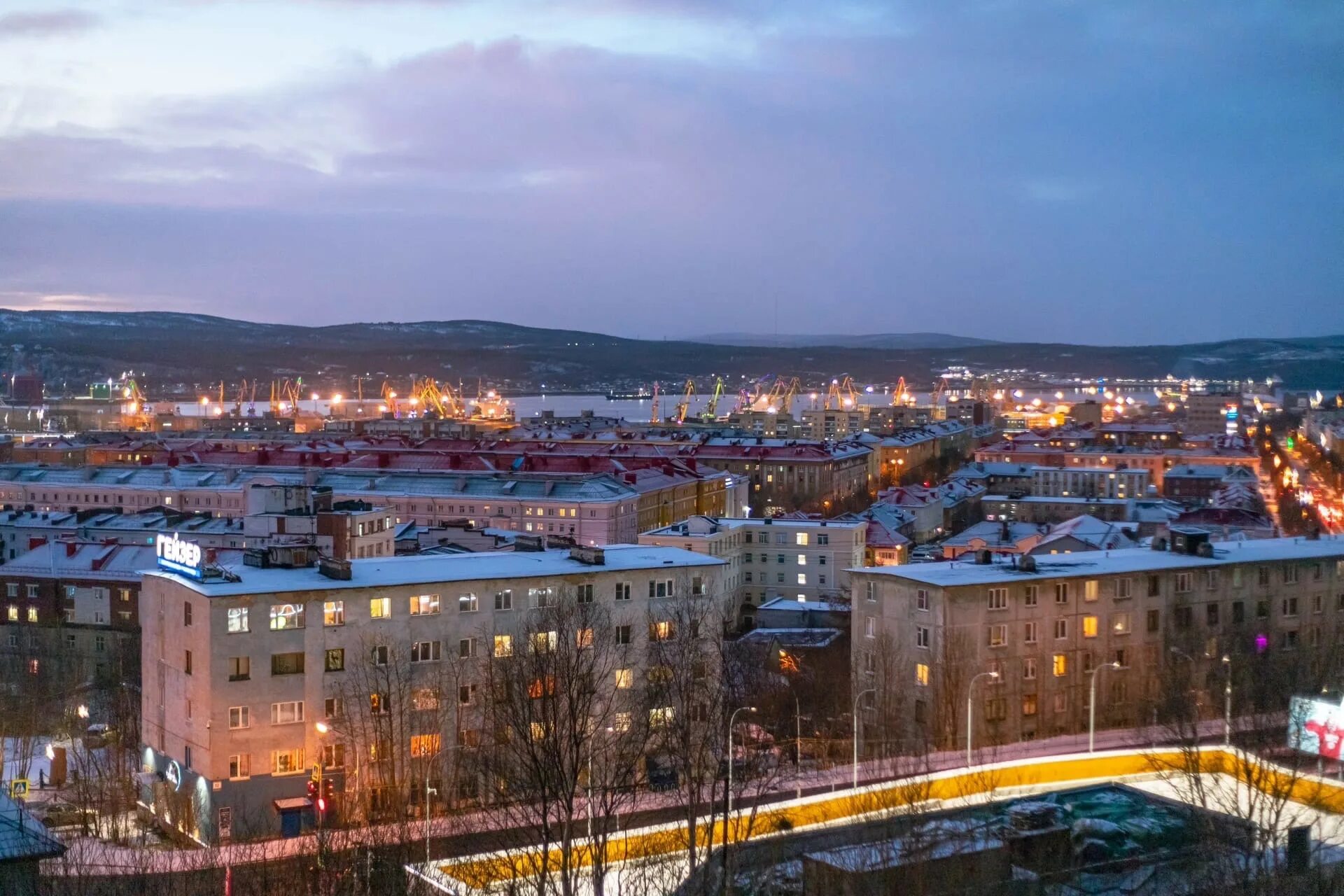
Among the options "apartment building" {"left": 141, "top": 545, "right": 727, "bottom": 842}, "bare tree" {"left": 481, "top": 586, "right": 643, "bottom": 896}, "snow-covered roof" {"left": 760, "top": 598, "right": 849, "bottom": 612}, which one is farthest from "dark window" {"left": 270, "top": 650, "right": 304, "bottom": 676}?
"snow-covered roof" {"left": 760, "top": 598, "right": 849, "bottom": 612}

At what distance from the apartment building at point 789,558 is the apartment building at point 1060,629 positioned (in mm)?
6812

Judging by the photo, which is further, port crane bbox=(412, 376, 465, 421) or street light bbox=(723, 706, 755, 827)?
port crane bbox=(412, 376, 465, 421)

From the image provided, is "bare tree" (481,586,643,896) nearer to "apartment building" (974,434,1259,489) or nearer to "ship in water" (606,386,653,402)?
"apartment building" (974,434,1259,489)

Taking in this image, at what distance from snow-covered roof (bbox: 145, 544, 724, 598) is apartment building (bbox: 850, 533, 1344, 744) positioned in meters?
1.42

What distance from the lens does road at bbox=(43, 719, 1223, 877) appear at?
5.86m

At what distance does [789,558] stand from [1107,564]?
294 inches

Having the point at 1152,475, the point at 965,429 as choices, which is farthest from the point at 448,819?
the point at 965,429

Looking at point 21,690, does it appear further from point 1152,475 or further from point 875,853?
point 1152,475

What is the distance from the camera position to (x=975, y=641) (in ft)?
30.1

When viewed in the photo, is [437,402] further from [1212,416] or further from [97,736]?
[97,736]

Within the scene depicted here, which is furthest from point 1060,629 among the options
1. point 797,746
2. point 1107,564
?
point 797,746

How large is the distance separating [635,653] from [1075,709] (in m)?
3.05

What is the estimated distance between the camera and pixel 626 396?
100 meters

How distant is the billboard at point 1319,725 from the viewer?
687 centimetres
